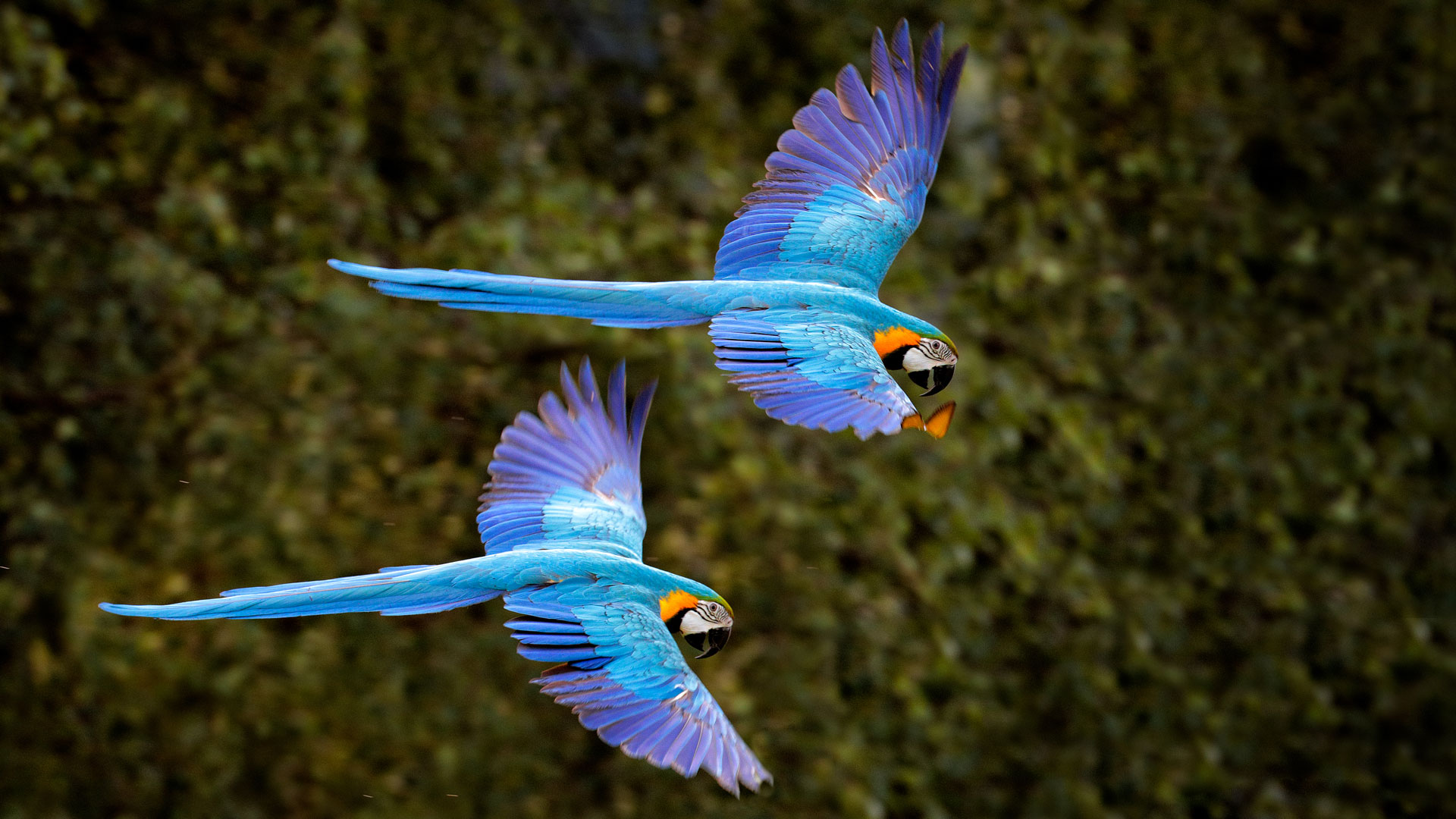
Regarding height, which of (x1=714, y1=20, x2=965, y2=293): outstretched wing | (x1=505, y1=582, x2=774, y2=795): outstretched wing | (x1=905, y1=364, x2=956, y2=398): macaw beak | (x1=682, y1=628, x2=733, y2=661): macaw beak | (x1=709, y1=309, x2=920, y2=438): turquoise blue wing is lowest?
(x1=505, y1=582, x2=774, y2=795): outstretched wing

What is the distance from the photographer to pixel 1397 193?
5395mm

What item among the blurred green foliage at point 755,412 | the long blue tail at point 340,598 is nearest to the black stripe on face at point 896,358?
the long blue tail at point 340,598

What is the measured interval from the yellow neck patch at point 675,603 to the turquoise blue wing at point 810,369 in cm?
33

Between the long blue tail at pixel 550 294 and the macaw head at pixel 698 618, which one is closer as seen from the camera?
the long blue tail at pixel 550 294

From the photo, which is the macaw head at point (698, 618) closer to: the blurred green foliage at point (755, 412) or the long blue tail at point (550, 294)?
the long blue tail at point (550, 294)

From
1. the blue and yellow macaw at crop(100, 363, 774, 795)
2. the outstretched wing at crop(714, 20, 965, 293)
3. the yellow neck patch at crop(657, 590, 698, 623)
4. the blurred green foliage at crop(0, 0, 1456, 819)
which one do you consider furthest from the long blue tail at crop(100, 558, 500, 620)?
the blurred green foliage at crop(0, 0, 1456, 819)

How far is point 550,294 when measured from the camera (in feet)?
5.68

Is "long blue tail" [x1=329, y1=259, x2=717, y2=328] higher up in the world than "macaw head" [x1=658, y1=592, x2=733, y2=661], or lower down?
higher up

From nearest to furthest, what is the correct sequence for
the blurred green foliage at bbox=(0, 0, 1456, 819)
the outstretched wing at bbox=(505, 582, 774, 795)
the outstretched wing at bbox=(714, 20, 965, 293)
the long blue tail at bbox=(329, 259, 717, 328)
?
the long blue tail at bbox=(329, 259, 717, 328) → the outstretched wing at bbox=(505, 582, 774, 795) → the outstretched wing at bbox=(714, 20, 965, 293) → the blurred green foliage at bbox=(0, 0, 1456, 819)

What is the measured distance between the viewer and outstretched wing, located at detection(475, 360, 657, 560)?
225cm

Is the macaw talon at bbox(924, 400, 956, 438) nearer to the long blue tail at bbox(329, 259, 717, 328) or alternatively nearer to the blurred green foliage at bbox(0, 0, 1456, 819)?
the long blue tail at bbox(329, 259, 717, 328)

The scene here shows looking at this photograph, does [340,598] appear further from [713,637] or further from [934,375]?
[934,375]

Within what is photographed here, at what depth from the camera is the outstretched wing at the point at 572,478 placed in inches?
88.6

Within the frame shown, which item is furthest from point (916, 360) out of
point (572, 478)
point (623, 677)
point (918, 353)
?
point (572, 478)
